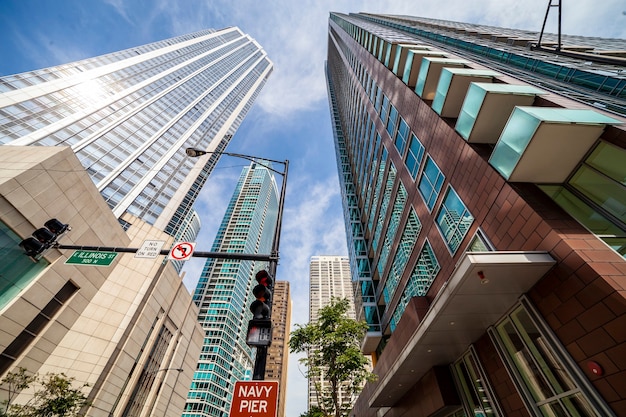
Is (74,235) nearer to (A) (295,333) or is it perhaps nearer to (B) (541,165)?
(A) (295,333)

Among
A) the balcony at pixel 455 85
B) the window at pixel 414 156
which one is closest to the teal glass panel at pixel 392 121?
the window at pixel 414 156

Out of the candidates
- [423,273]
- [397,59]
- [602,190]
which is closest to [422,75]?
[397,59]

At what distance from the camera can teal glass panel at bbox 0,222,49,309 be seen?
46.5 feet

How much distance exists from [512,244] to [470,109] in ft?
21.4

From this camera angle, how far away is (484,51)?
25875 millimetres

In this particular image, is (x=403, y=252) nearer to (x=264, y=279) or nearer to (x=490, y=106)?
(x=490, y=106)

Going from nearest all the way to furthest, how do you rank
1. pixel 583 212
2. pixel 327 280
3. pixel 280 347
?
pixel 583 212
pixel 280 347
pixel 327 280

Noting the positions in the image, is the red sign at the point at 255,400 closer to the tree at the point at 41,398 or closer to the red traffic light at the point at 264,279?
the red traffic light at the point at 264,279

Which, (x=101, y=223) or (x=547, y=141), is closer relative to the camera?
(x=547, y=141)

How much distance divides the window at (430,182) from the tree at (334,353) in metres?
8.57

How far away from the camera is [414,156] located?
61.9 ft

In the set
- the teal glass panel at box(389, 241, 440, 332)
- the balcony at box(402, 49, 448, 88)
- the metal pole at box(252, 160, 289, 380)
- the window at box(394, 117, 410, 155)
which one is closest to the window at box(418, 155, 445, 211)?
the teal glass panel at box(389, 241, 440, 332)

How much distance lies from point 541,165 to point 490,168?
1.68m

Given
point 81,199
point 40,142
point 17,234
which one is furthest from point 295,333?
point 40,142
